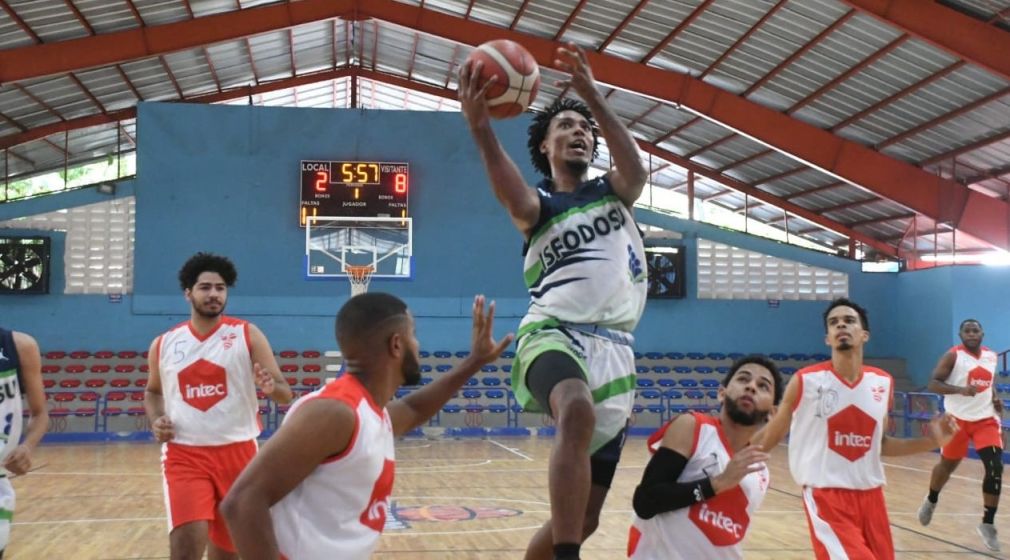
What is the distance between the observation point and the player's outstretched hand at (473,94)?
3535 millimetres

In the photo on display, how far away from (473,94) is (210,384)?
2632mm

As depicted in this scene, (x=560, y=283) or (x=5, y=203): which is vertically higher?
(x=5, y=203)

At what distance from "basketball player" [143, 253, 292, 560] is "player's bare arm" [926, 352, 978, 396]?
20.0ft

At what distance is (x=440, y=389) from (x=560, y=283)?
720 millimetres

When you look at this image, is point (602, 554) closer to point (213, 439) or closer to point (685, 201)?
point (213, 439)

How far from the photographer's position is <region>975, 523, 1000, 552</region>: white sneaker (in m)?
7.98

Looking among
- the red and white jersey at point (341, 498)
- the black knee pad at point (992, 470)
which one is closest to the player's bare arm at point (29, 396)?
the red and white jersey at point (341, 498)

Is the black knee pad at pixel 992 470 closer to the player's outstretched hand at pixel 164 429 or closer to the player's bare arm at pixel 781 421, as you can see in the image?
the player's bare arm at pixel 781 421

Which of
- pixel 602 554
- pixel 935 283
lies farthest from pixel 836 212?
pixel 602 554

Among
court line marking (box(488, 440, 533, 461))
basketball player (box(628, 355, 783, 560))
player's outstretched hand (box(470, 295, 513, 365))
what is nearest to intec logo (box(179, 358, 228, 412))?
basketball player (box(628, 355, 783, 560))

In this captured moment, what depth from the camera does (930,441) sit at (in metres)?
4.71

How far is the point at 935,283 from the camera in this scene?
23203mm

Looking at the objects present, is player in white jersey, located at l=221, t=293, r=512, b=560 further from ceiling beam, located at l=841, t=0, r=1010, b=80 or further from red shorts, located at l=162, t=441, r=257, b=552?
ceiling beam, located at l=841, t=0, r=1010, b=80

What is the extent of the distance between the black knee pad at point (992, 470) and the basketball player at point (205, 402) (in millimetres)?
6206
